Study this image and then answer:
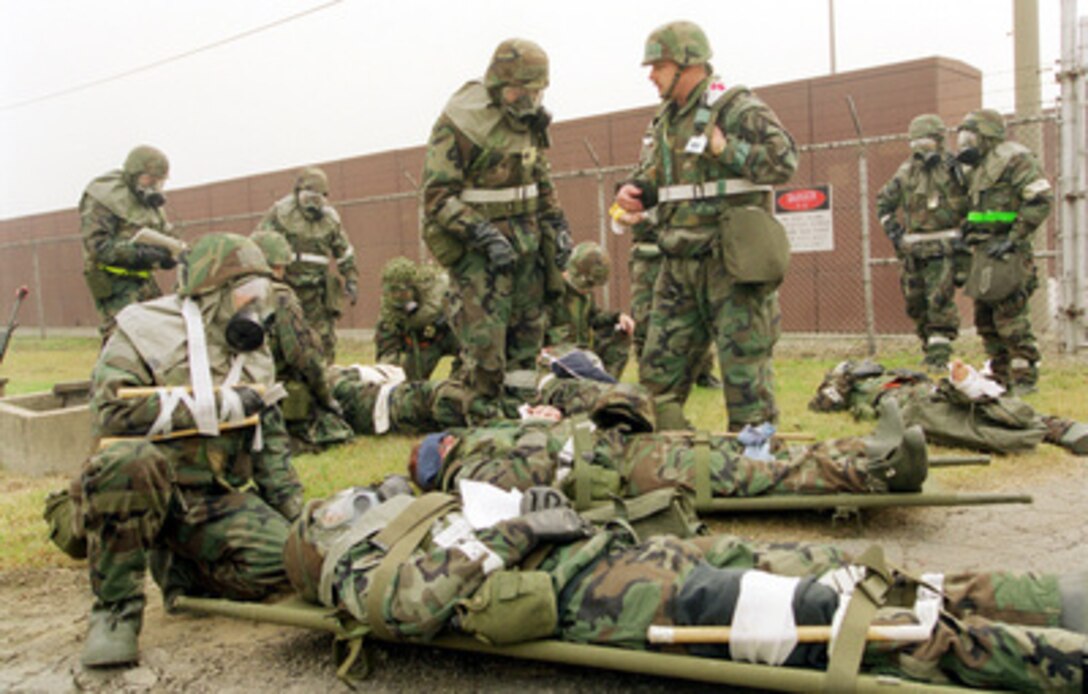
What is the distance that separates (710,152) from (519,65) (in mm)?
1307

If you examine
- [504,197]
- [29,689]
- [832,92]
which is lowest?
[29,689]

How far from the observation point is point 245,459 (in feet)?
11.9

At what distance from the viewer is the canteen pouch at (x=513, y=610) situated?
2.50 meters

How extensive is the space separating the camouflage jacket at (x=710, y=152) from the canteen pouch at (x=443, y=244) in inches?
49.9

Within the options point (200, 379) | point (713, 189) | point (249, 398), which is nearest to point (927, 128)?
point (713, 189)

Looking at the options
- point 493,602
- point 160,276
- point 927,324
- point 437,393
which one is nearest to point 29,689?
point 493,602

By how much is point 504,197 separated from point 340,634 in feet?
11.2

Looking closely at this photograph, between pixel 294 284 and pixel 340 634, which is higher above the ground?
pixel 294 284

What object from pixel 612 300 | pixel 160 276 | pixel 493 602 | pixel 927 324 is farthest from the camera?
pixel 160 276

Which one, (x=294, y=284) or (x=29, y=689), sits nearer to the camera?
(x=29, y=689)

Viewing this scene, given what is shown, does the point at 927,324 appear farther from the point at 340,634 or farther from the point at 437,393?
the point at 340,634

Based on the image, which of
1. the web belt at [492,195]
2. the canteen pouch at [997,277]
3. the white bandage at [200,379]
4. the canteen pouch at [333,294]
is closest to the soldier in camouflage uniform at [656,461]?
the white bandage at [200,379]

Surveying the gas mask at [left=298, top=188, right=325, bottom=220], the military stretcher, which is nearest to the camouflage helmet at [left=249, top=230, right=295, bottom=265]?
the gas mask at [left=298, top=188, right=325, bottom=220]

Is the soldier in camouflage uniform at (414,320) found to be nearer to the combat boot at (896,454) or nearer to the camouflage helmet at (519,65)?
the camouflage helmet at (519,65)
